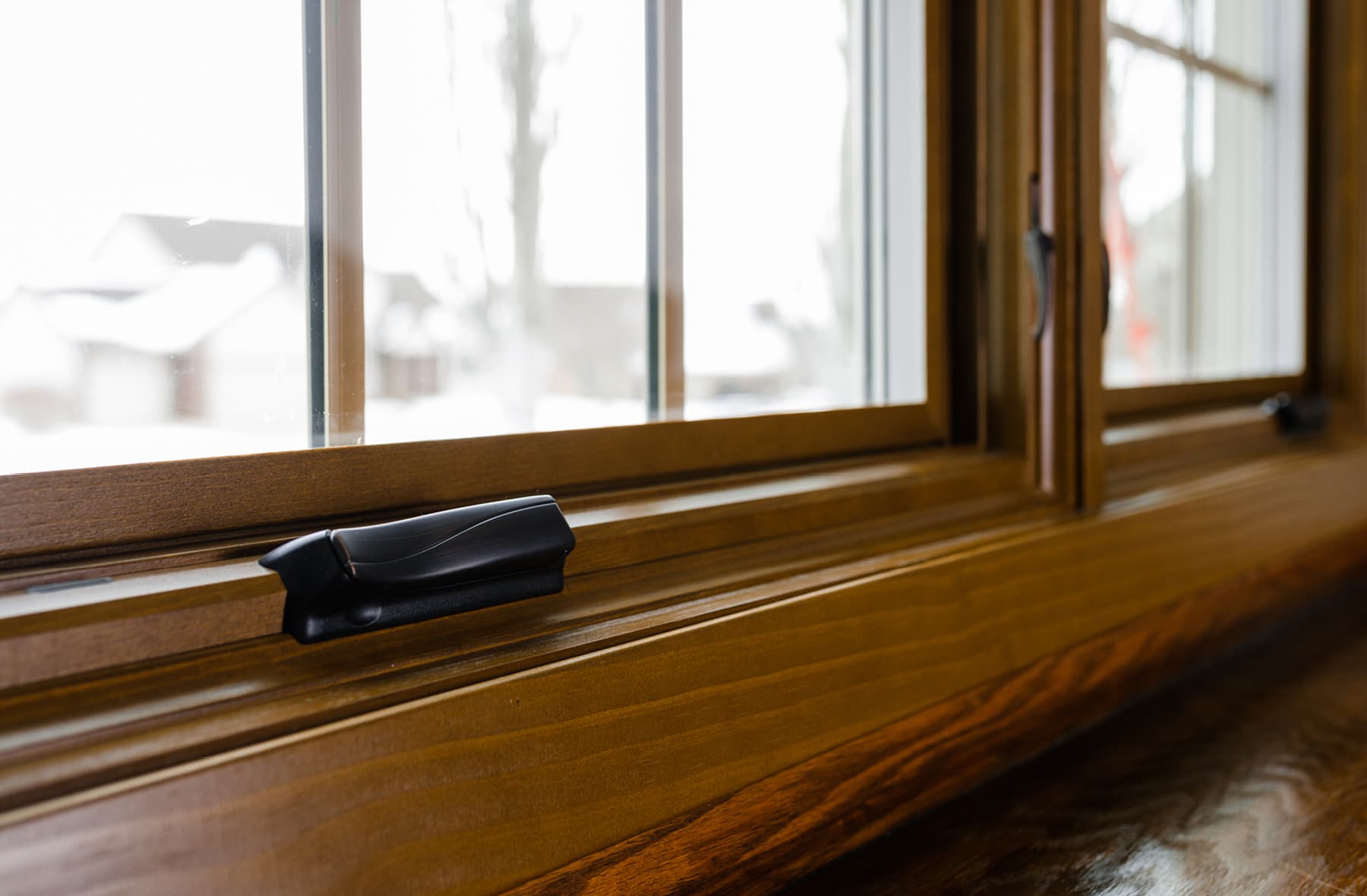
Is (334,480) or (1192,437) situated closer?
(334,480)

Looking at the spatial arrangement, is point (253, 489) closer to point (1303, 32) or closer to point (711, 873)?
point (711, 873)

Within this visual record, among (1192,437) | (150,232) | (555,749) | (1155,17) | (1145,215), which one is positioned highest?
(1155,17)

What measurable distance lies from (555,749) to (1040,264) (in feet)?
2.30

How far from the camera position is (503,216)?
0.73 m

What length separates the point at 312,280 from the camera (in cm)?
62

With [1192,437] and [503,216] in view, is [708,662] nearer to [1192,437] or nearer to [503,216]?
[503,216]

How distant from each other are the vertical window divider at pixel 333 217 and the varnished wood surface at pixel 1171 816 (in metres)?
0.44

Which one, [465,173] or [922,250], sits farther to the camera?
[922,250]

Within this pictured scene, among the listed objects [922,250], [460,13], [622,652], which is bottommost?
[622,652]

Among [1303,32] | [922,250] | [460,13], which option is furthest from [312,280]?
[1303,32]

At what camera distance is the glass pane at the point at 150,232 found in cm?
52

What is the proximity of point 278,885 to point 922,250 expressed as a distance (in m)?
0.79

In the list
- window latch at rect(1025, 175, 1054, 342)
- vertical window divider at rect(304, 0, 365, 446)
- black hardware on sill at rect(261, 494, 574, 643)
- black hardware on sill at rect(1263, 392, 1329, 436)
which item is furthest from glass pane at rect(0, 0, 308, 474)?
black hardware on sill at rect(1263, 392, 1329, 436)

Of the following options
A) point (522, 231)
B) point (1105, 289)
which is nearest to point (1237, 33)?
point (1105, 289)
